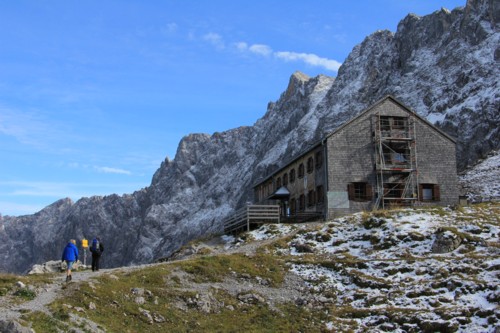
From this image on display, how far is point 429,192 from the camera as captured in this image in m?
53.8

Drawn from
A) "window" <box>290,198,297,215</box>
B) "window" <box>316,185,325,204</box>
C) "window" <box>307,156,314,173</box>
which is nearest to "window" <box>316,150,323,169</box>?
"window" <box>307,156,314,173</box>

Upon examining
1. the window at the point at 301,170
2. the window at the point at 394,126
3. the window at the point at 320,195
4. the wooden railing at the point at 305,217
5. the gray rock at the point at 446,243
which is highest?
the window at the point at 394,126

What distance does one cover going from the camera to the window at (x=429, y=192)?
53406 millimetres

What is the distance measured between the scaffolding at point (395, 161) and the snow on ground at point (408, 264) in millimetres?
8416

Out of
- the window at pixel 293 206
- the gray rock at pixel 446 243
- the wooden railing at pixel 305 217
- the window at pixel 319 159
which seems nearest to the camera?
the gray rock at pixel 446 243

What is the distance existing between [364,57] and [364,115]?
141923mm

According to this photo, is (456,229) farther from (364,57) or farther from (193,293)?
(364,57)

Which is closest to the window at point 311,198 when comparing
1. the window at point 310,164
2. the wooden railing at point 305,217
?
the wooden railing at point 305,217

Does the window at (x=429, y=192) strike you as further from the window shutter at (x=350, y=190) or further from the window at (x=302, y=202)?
the window at (x=302, y=202)

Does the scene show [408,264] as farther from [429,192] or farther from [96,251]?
[429,192]

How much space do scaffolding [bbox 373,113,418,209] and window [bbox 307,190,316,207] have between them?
5910 millimetres

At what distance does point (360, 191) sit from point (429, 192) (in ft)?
22.0

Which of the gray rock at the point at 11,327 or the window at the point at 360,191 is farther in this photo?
the window at the point at 360,191

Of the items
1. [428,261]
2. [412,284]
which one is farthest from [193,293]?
[428,261]
